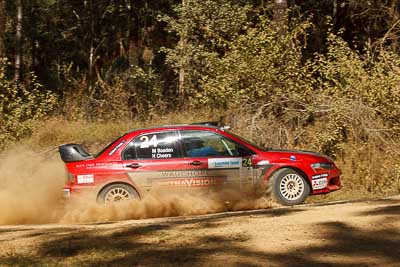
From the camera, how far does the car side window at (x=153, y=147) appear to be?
10.9 metres

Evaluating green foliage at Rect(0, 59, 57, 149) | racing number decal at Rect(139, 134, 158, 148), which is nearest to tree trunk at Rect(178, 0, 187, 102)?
green foliage at Rect(0, 59, 57, 149)

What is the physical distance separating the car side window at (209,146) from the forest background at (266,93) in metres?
3.39

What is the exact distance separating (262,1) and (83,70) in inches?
657

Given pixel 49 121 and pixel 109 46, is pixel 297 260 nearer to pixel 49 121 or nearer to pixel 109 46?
pixel 49 121

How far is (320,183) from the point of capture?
1104 centimetres

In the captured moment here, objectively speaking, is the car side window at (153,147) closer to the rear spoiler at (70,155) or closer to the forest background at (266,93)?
the rear spoiler at (70,155)

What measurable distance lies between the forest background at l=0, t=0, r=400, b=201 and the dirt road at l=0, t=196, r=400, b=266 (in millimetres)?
5299

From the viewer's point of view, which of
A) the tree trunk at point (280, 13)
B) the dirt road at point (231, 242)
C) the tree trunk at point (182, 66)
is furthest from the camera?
the tree trunk at point (182, 66)

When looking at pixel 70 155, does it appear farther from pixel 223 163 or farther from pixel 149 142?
pixel 223 163

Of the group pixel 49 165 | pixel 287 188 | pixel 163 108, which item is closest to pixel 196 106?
pixel 163 108

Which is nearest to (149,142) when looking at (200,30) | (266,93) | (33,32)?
(266,93)

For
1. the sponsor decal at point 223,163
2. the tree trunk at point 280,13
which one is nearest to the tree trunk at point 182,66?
the tree trunk at point 280,13

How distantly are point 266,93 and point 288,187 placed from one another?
5.41 metres

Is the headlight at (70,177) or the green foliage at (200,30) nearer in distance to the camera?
the headlight at (70,177)
